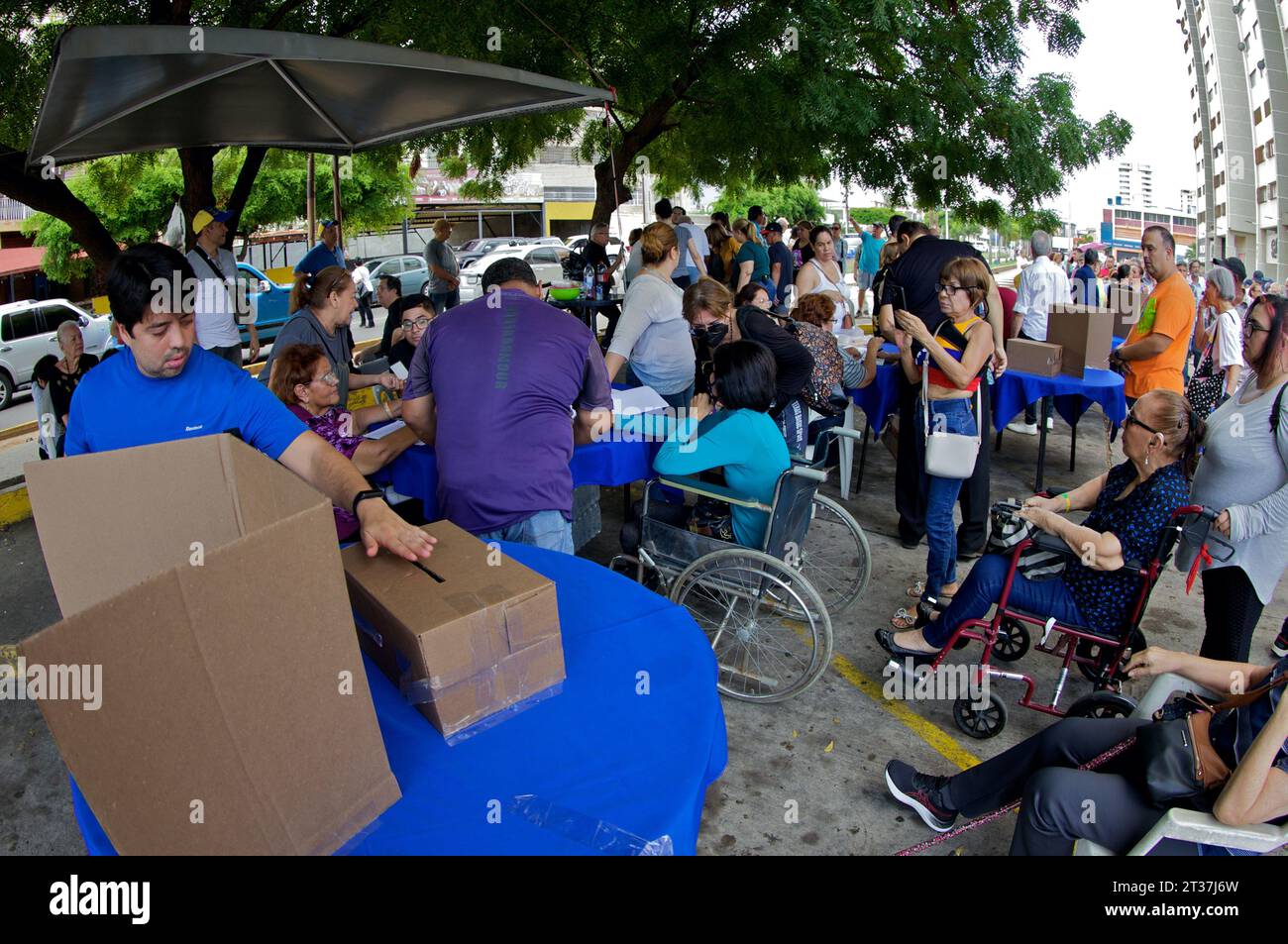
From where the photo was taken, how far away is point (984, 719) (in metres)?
3.45

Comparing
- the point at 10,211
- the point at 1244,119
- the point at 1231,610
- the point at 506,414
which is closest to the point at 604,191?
the point at 506,414

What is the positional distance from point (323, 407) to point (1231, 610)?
3.90 m

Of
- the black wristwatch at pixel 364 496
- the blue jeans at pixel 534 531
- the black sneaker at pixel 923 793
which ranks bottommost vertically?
the black sneaker at pixel 923 793

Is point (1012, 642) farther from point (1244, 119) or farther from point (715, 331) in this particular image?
point (1244, 119)

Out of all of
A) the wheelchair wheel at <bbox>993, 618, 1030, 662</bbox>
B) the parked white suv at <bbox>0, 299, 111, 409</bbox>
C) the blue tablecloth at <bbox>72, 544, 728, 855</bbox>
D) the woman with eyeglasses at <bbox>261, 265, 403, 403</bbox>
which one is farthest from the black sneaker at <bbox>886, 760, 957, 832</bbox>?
the parked white suv at <bbox>0, 299, 111, 409</bbox>

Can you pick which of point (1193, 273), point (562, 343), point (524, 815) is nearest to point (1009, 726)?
point (562, 343)

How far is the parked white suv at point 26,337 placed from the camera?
13.1 meters

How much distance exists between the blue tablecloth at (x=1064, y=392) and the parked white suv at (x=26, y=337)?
502 inches

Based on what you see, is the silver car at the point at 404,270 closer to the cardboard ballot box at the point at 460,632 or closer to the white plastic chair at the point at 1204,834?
the cardboard ballot box at the point at 460,632

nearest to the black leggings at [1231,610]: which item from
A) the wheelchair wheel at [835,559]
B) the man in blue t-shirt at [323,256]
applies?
the wheelchair wheel at [835,559]

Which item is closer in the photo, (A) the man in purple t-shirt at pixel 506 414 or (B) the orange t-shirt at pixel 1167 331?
(A) the man in purple t-shirt at pixel 506 414

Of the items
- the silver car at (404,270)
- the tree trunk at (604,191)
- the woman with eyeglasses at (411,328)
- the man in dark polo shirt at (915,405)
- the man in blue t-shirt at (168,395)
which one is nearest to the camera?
the man in blue t-shirt at (168,395)
